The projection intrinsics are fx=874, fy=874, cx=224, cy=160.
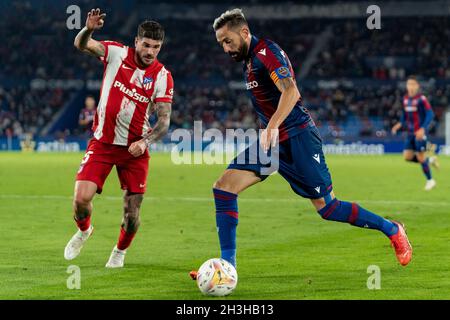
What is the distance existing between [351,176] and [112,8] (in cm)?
3484

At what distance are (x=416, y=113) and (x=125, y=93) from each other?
13.6 meters

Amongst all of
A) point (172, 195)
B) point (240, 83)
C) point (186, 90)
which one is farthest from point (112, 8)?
point (172, 195)

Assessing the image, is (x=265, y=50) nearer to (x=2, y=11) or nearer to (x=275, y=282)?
(x=275, y=282)

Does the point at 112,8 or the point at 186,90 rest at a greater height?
the point at 112,8

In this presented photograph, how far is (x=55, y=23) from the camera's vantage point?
5506cm

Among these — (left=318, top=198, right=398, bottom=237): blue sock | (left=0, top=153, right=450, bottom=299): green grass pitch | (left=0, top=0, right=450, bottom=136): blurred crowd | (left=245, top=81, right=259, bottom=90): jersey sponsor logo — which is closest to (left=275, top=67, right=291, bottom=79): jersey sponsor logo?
(left=245, top=81, right=259, bottom=90): jersey sponsor logo

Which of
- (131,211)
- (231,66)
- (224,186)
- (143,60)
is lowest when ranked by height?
(131,211)

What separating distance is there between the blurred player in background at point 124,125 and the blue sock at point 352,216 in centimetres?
189

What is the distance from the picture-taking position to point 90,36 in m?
8.68

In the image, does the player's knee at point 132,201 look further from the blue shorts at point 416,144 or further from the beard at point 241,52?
the blue shorts at point 416,144

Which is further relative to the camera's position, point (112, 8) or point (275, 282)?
point (112, 8)

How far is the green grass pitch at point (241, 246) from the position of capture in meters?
7.83

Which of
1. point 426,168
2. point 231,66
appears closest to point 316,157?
point 426,168

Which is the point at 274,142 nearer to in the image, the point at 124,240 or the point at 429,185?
the point at 124,240
